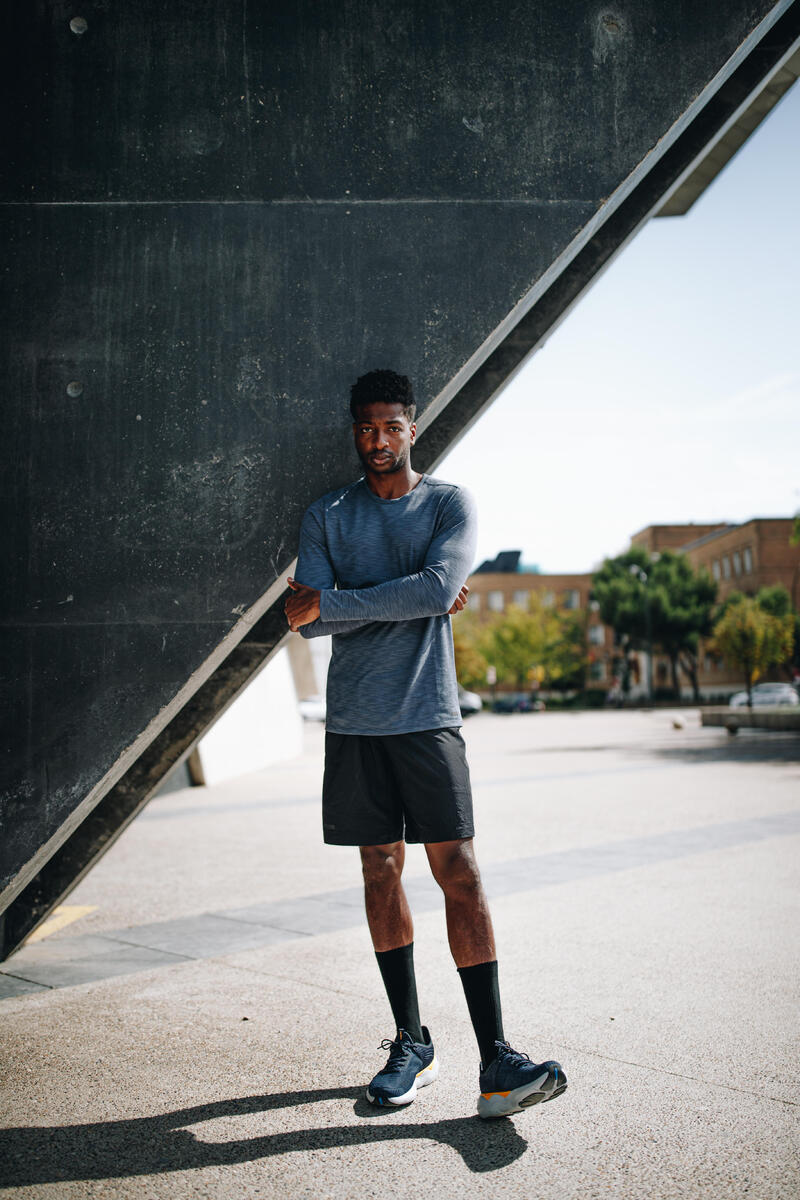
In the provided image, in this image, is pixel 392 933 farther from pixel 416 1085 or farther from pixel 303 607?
pixel 303 607

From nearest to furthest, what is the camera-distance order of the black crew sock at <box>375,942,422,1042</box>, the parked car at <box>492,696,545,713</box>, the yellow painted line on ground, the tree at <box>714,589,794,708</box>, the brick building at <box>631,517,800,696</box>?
1. the black crew sock at <box>375,942,422,1042</box>
2. the yellow painted line on ground
3. the tree at <box>714,589,794,708</box>
4. the parked car at <box>492,696,545,713</box>
5. the brick building at <box>631,517,800,696</box>

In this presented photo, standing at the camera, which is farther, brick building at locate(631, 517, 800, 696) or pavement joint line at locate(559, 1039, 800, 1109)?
brick building at locate(631, 517, 800, 696)

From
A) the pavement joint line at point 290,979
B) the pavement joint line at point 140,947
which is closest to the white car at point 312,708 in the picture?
the pavement joint line at point 140,947

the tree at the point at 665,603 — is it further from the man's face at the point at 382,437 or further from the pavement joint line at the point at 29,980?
the man's face at the point at 382,437

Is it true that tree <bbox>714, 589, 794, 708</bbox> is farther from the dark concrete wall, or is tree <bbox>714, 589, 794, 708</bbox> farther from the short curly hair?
the short curly hair

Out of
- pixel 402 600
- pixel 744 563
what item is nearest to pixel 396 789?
pixel 402 600

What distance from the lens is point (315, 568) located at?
2982mm

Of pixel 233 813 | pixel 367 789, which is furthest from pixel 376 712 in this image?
pixel 233 813

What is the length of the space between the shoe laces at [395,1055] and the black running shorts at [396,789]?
1.90 feet

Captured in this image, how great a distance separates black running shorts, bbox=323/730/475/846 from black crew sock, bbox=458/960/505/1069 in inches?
14.5

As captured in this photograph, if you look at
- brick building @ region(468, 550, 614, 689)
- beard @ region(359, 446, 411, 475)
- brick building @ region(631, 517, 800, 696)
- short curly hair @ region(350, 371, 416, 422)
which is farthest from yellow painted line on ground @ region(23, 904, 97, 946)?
brick building @ region(468, 550, 614, 689)

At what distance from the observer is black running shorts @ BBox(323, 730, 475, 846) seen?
276cm

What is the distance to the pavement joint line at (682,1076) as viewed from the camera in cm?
256

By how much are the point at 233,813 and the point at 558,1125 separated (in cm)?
854
